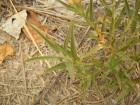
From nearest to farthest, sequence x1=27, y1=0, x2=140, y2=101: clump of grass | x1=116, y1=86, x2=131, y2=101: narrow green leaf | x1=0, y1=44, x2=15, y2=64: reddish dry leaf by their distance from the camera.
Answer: x1=27, y1=0, x2=140, y2=101: clump of grass < x1=116, y1=86, x2=131, y2=101: narrow green leaf < x1=0, y1=44, x2=15, y2=64: reddish dry leaf

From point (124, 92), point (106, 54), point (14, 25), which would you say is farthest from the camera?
point (14, 25)

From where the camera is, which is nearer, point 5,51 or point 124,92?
point 124,92

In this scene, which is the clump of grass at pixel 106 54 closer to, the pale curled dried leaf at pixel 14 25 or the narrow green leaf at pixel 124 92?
the narrow green leaf at pixel 124 92

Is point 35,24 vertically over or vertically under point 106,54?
over

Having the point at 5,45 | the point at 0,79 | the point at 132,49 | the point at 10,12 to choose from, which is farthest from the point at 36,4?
the point at 132,49

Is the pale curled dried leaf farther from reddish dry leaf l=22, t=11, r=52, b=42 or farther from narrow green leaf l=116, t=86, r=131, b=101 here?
narrow green leaf l=116, t=86, r=131, b=101

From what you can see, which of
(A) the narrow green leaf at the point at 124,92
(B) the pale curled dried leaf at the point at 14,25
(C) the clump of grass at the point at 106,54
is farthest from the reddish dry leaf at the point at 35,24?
(A) the narrow green leaf at the point at 124,92

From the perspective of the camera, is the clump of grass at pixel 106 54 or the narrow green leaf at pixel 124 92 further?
the narrow green leaf at pixel 124 92

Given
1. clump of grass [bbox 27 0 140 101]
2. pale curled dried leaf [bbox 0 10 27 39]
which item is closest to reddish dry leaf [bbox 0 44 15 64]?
pale curled dried leaf [bbox 0 10 27 39]

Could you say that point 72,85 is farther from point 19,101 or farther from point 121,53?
point 121,53

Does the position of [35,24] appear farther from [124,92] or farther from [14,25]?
[124,92]

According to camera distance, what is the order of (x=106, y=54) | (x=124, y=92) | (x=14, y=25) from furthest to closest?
(x=14, y=25), (x=106, y=54), (x=124, y=92)

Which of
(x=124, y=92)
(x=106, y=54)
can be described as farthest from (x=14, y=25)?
(x=124, y=92)
